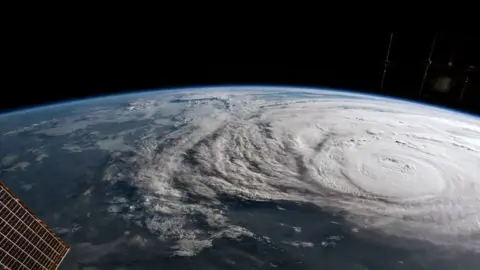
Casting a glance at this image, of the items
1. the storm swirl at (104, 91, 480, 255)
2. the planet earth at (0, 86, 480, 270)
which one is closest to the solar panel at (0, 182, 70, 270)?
the planet earth at (0, 86, 480, 270)

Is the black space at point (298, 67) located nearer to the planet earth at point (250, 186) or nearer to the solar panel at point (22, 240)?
the planet earth at point (250, 186)

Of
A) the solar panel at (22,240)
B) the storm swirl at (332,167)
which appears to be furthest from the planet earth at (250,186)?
the solar panel at (22,240)

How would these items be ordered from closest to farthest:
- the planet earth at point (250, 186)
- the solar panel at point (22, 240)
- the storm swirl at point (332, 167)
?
the solar panel at point (22, 240), the planet earth at point (250, 186), the storm swirl at point (332, 167)

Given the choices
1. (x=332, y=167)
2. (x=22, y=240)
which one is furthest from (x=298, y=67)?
(x=22, y=240)

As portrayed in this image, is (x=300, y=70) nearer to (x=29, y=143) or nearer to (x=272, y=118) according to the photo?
(x=272, y=118)

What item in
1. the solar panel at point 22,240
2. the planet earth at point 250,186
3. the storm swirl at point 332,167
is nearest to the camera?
the solar panel at point 22,240

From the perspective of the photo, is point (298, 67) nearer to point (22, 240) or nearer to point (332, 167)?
point (332, 167)

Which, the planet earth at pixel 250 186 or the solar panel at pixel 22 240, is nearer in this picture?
the solar panel at pixel 22 240

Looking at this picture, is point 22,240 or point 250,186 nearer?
point 22,240

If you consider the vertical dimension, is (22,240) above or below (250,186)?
above
